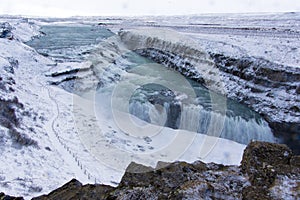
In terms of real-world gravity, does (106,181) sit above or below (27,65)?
below

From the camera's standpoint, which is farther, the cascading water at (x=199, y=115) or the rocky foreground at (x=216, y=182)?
the cascading water at (x=199, y=115)

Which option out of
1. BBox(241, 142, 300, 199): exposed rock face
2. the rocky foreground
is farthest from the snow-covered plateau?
BBox(241, 142, 300, 199): exposed rock face

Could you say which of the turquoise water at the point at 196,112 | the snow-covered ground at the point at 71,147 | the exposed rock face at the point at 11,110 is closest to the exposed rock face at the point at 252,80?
the turquoise water at the point at 196,112

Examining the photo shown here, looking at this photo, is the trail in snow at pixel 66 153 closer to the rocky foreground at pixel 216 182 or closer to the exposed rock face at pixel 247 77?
the rocky foreground at pixel 216 182

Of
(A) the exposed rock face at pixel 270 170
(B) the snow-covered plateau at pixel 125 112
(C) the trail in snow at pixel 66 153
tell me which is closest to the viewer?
(A) the exposed rock face at pixel 270 170

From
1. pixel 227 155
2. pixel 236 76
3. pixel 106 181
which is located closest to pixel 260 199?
pixel 106 181

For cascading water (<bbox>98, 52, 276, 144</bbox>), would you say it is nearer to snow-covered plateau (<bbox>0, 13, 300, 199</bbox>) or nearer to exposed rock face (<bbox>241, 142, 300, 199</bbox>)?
snow-covered plateau (<bbox>0, 13, 300, 199</bbox>)

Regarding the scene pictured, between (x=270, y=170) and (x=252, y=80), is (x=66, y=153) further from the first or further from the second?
(x=252, y=80)

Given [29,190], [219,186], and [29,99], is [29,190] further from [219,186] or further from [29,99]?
[29,99]
